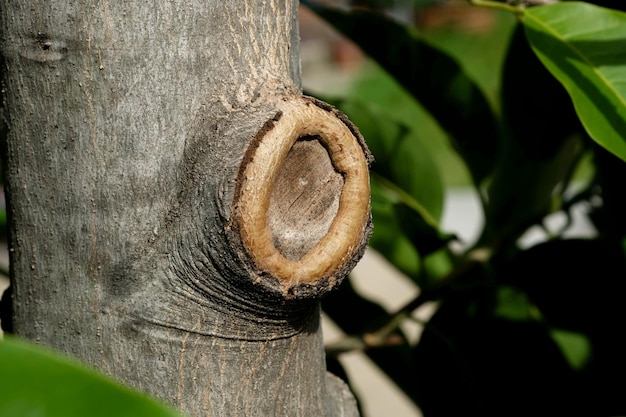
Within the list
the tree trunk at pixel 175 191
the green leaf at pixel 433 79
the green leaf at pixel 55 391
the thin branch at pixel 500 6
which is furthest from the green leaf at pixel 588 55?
the green leaf at pixel 55 391

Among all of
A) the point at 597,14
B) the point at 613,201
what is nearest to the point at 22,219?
the point at 597,14

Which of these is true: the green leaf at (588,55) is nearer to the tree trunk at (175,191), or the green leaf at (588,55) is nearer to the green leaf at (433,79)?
the tree trunk at (175,191)

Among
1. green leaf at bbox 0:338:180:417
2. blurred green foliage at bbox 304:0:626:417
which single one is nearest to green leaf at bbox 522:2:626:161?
blurred green foliage at bbox 304:0:626:417

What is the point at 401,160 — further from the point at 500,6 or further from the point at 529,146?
the point at 500,6

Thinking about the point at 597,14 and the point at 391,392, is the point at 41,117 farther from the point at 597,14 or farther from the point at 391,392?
the point at 391,392

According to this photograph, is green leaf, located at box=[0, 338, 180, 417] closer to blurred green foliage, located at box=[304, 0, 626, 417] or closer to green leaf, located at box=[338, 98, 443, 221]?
blurred green foliage, located at box=[304, 0, 626, 417]

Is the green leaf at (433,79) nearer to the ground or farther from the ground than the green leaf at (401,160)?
farther from the ground
